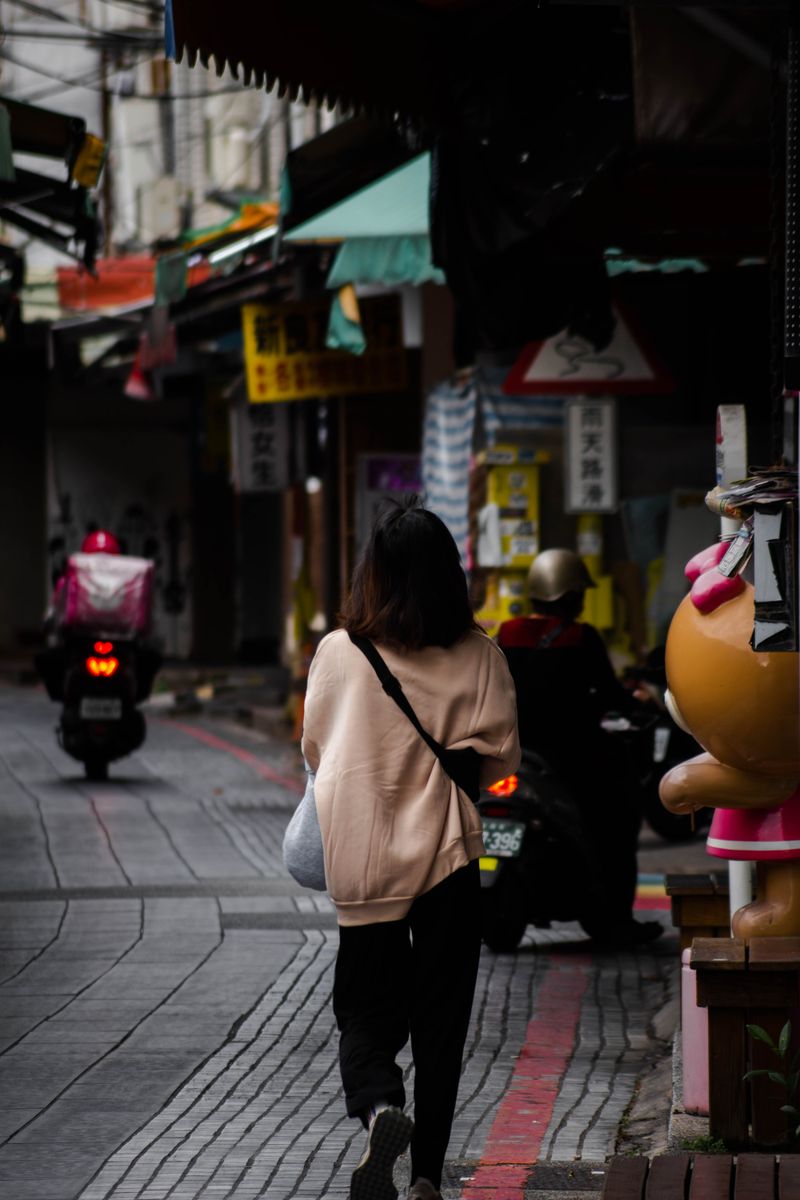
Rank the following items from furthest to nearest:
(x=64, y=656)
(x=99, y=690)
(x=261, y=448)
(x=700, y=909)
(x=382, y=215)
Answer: (x=261, y=448), (x=64, y=656), (x=99, y=690), (x=382, y=215), (x=700, y=909)

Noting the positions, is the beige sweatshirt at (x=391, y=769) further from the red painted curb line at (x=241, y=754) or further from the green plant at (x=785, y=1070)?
the red painted curb line at (x=241, y=754)

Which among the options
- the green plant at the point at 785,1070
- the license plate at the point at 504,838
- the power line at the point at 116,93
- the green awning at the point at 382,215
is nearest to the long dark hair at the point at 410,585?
the green plant at the point at 785,1070

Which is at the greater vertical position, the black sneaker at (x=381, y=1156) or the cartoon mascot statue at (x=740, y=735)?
the cartoon mascot statue at (x=740, y=735)

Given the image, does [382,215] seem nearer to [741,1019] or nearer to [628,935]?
[628,935]

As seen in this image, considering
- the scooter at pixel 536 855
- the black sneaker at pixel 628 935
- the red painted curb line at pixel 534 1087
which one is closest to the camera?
the red painted curb line at pixel 534 1087

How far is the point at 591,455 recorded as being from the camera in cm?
1444

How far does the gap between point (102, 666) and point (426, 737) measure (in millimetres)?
10508

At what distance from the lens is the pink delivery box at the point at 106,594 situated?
49.7 ft

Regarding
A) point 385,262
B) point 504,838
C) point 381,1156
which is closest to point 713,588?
point 381,1156

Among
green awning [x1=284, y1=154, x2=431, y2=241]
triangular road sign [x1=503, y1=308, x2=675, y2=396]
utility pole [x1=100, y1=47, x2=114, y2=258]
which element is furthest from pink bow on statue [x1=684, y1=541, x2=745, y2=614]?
utility pole [x1=100, y1=47, x2=114, y2=258]

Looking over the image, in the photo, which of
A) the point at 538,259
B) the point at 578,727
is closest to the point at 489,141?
the point at 538,259

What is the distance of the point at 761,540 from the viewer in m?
5.23

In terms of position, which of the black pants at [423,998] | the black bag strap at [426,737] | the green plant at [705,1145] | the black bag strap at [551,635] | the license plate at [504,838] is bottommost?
the green plant at [705,1145]

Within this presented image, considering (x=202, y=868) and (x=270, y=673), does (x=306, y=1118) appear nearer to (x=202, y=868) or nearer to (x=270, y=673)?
(x=202, y=868)
